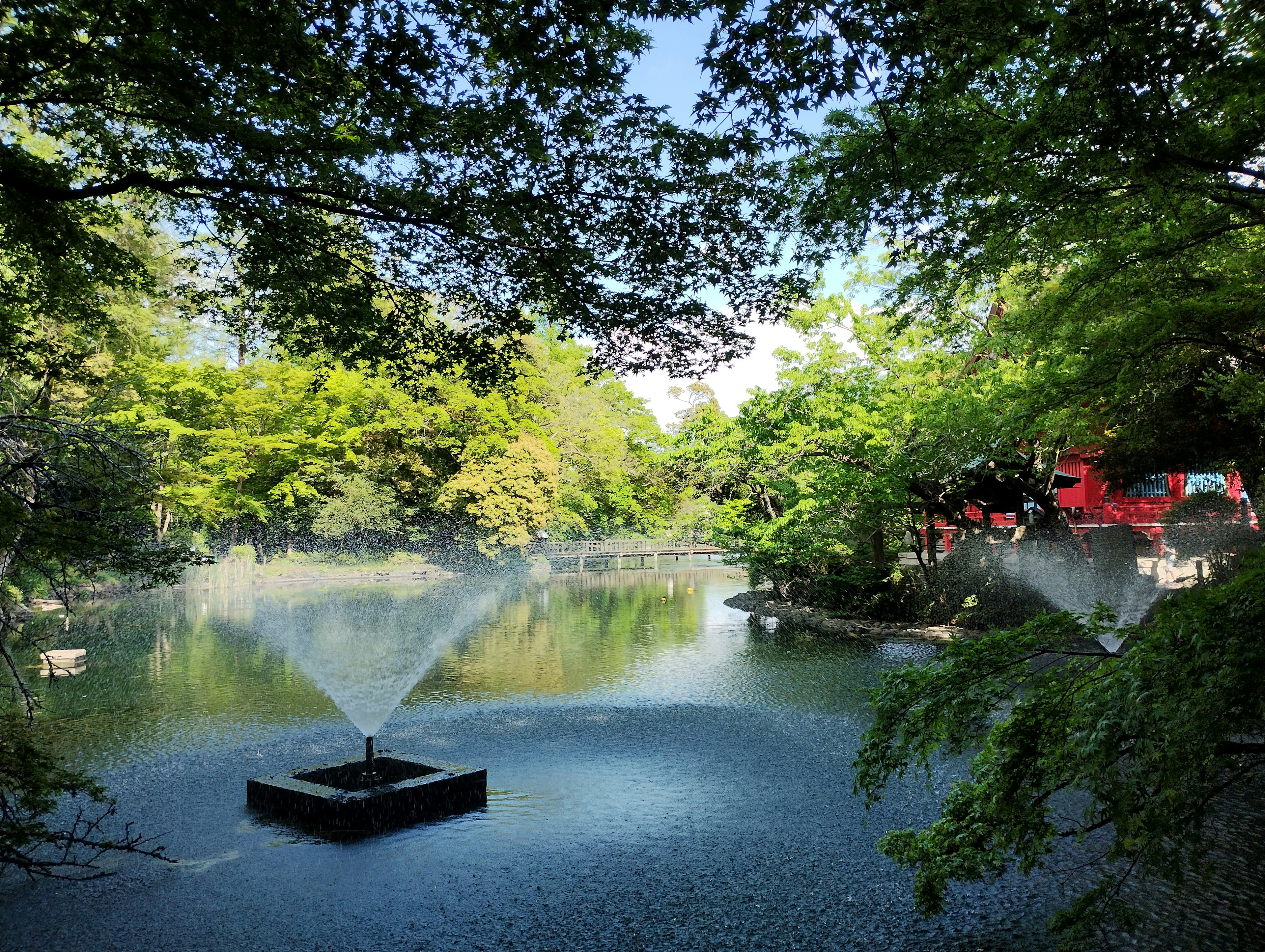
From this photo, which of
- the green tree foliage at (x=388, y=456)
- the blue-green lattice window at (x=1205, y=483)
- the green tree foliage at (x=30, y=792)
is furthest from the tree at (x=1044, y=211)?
the green tree foliage at (x=388, y=456)

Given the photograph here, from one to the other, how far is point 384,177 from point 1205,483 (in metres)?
22.3

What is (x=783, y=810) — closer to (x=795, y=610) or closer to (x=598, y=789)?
(x=598, y=789)

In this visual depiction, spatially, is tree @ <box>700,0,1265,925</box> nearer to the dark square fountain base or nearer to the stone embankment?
the dark square fountain base

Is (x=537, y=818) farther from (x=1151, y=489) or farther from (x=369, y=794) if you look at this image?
(x=1151, y=489)

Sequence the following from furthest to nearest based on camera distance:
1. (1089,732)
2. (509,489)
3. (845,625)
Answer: (509,489), (845,625), (1089,732)

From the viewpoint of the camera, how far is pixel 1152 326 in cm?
980

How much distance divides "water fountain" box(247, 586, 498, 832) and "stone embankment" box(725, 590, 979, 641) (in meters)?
9.09

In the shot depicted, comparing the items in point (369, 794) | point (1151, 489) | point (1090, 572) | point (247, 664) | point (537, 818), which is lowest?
point (247, 664)

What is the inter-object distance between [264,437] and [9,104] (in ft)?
110

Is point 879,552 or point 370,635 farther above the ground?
point 879,552

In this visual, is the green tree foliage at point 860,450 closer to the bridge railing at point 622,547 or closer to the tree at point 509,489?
the tree at point 509,489

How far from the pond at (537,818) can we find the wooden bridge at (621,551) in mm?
29350

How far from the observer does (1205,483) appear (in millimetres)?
21375

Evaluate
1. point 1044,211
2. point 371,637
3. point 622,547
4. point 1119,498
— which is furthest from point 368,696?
point 622,547
